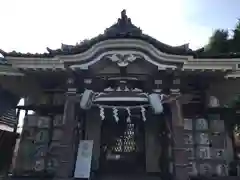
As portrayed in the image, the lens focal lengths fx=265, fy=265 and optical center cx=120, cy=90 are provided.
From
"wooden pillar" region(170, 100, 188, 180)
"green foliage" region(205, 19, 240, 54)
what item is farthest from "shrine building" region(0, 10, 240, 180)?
"green foliage" region(205, 19, 240, 54)

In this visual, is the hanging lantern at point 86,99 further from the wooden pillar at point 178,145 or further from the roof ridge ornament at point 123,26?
the roof ridge ornament at point 123,26

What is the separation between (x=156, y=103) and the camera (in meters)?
8.56

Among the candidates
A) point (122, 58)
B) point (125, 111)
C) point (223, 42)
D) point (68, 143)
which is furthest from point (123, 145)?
point (223, 42)

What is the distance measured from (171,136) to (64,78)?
4.63 meters

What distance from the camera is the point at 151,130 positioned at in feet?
33.8

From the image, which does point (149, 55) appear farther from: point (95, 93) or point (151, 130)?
point (151, 130)

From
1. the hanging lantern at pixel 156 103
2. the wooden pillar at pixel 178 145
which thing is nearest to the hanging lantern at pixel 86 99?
the hanging lantern at pixel 156 103

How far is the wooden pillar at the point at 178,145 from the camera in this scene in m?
8.15

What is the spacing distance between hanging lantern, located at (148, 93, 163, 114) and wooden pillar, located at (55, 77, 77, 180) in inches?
106

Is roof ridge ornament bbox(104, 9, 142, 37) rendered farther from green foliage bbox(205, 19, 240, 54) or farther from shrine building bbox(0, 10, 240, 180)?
green foliage bbox(205, 19, 240, 54)

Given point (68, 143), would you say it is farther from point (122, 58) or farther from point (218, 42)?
point (218, 42)

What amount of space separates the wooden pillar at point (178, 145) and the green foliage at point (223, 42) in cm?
818

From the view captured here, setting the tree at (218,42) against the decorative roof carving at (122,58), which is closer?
the decorative roof carving at (122,58)

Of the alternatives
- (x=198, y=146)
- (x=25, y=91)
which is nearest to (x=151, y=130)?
(x=198, y=146)
